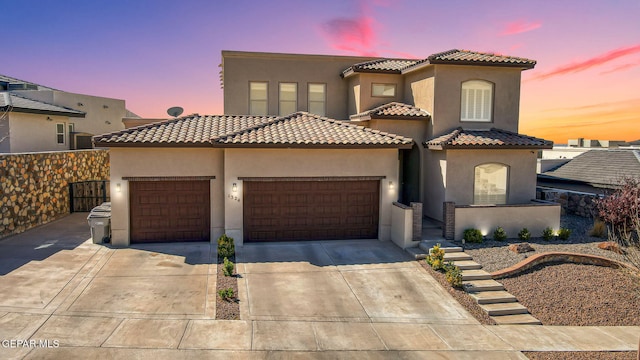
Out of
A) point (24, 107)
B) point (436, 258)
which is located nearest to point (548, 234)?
point (436, 258)

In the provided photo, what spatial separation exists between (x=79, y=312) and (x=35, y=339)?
1.49 meters

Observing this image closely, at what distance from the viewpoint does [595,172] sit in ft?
85.7

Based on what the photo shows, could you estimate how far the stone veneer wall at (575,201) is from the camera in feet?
72.6

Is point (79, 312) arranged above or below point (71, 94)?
below

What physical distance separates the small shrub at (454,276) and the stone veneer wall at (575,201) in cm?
1062

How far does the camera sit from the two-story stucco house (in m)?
17.4

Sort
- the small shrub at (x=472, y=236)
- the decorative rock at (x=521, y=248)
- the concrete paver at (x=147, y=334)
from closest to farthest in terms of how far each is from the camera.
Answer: the concrete paver at (x=147, y=334) < the decorative rock at (x=521, y=248) < the small shrub at (x=472, y=236)

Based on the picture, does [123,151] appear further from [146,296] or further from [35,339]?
[35,339]

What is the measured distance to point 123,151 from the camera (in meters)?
17.0

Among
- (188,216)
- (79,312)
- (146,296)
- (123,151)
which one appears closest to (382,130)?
(188,216)

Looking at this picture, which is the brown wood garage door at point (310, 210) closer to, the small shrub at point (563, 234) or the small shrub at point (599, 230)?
the small shrub at point (563, 234)

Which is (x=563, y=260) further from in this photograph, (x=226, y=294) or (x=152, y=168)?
(x=152, y=168)

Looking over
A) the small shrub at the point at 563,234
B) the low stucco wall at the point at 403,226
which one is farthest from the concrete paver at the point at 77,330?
the small shrub at the point at 563,234

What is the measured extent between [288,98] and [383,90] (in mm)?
5036
